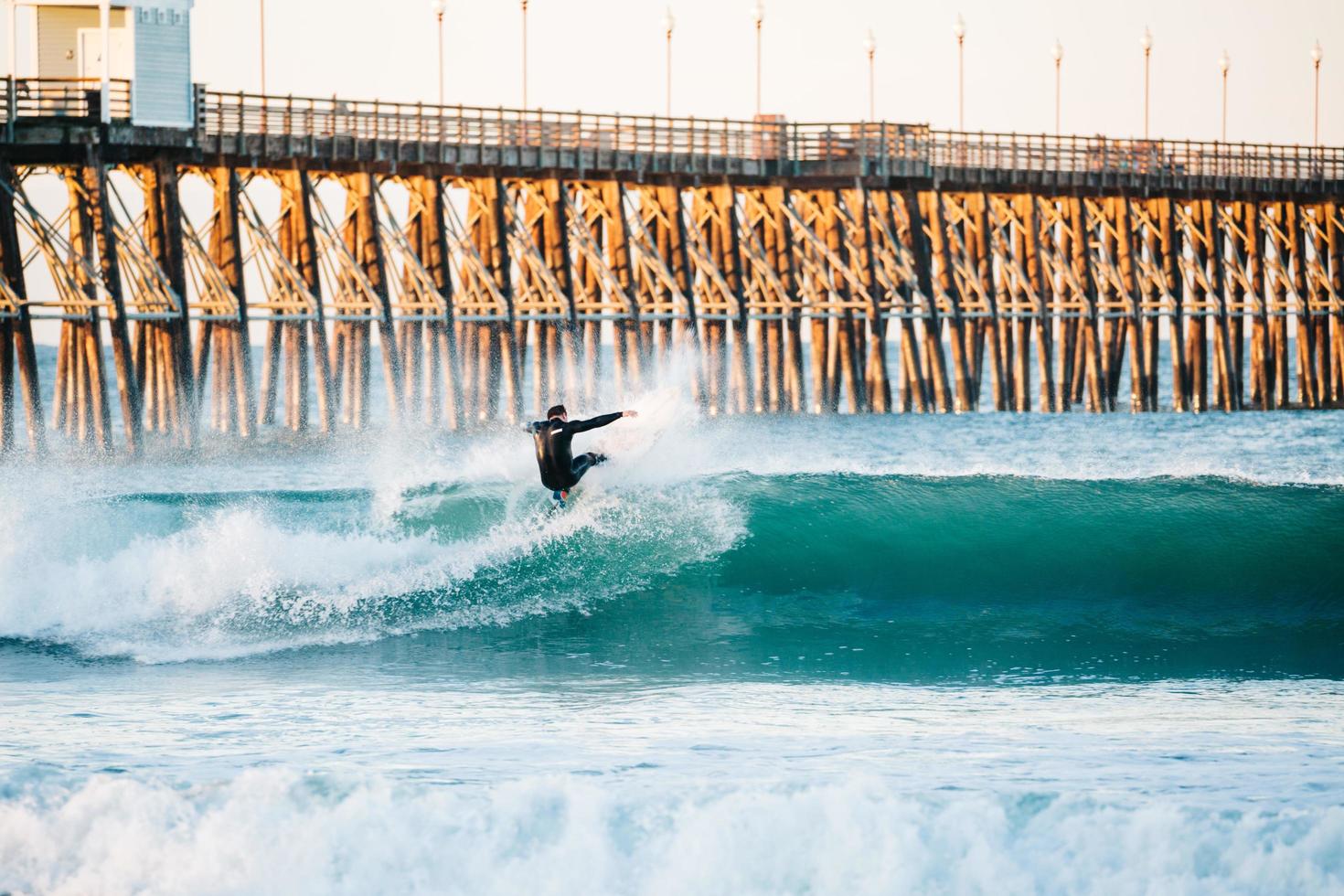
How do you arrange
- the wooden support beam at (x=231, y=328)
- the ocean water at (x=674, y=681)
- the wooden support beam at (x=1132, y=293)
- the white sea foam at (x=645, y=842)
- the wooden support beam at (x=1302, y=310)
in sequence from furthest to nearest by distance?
the wooden support beam at (x=1302, y=310)
the wooden support beam at (x=1132, y=293)
the wooden support beam at (x=231, y=328)
the ocean water at (x=674, y=681)
the white sea foam at (x=645, y=842)

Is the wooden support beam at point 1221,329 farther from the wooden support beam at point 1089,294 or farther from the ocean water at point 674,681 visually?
the ocean water at point 674,681

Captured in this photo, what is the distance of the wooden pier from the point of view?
108ft

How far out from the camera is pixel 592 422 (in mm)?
17188

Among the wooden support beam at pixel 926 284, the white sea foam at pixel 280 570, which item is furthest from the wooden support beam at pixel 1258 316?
the white sea foam at pixel 280 570

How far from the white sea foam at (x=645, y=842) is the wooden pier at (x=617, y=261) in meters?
20.9

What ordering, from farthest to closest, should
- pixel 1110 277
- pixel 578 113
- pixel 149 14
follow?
1. pixel 1110 277
2. pixel 578 113
3. pixel 149 14

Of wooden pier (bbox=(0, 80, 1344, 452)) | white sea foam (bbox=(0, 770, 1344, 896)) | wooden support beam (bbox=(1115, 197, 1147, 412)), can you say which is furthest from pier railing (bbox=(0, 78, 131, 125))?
wooden support beam (bbox=(1115, 197, 1147, 412))

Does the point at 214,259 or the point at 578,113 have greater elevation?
the point at 578,113

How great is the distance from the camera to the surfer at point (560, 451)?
691 inches

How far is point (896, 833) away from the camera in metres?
10.4

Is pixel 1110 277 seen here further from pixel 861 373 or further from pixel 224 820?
pixel 224 820

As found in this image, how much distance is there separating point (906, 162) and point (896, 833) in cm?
3636

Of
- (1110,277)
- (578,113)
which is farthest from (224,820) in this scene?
(1110,277)

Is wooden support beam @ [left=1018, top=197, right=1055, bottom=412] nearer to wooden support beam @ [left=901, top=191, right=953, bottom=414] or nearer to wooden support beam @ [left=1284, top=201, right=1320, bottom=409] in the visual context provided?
wooden support beam @ [left=901, top=191, right=953, bottom=414]
